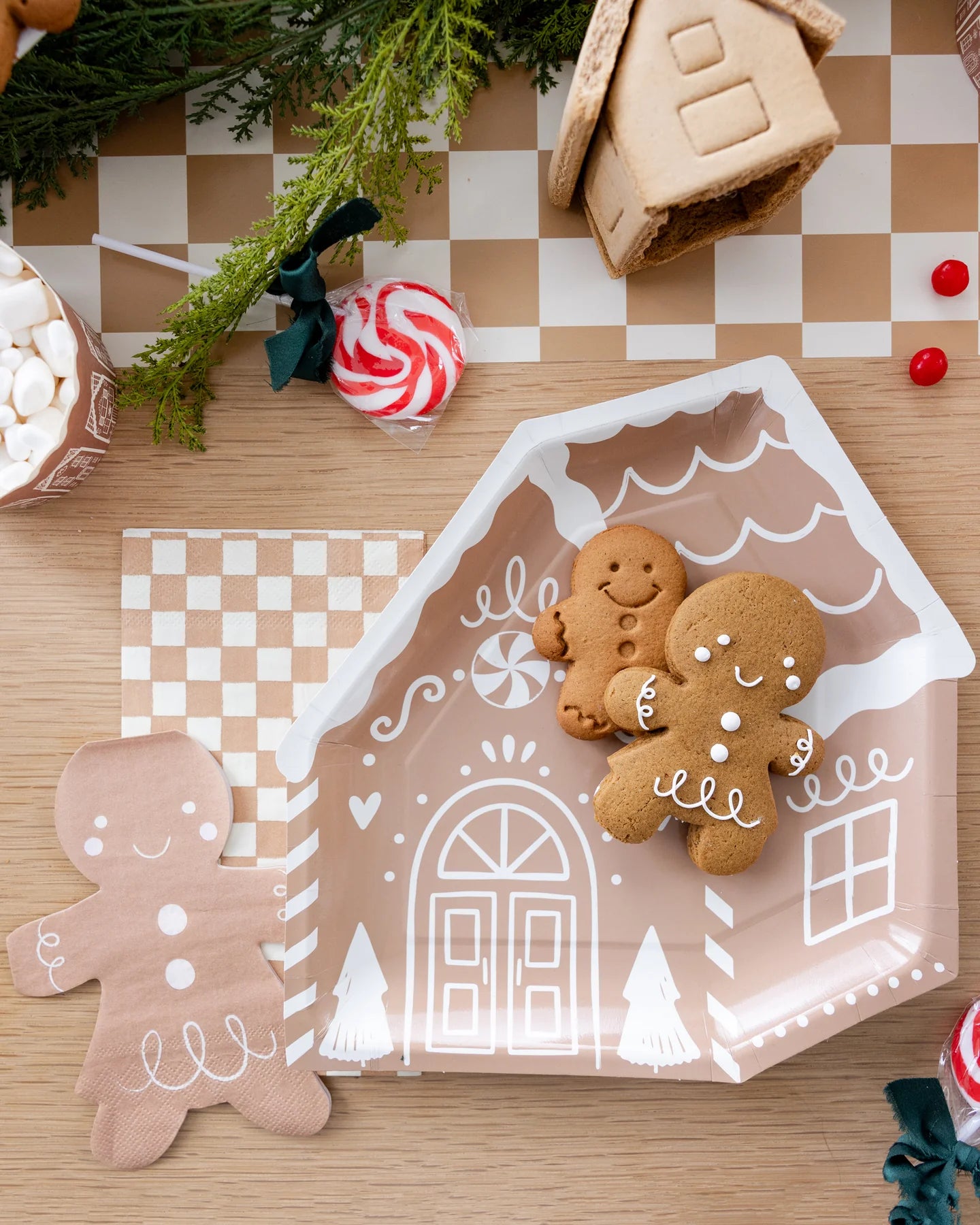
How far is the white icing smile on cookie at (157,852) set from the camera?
1.14 meters

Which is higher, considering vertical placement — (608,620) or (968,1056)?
(608,620)

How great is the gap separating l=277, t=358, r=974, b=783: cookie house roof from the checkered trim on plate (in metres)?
0.11

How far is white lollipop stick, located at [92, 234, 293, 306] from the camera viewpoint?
108 centimetres

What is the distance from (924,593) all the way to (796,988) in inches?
20.6

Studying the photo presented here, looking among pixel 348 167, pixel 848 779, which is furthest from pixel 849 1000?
pixel 348 167

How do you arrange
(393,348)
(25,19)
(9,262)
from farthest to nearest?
(393,348) → (9,262) → (25,19)

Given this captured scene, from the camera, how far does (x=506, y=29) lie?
108 cm

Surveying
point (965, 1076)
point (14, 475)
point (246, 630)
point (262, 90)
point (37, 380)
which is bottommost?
point (965, 1076)

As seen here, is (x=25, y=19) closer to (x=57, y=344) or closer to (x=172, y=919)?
(x=57, y=344)

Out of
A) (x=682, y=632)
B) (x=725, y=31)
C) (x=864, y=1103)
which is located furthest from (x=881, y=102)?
(x=864, y=1103)

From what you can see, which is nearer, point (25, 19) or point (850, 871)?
point (25, 19)

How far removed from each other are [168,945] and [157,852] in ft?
0.41

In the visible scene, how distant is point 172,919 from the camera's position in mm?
1142

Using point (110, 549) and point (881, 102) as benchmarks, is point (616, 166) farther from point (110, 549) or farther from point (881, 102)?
point (110, 549)
